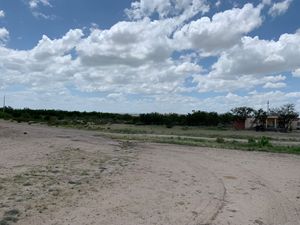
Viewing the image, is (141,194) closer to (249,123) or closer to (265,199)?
(265,199)

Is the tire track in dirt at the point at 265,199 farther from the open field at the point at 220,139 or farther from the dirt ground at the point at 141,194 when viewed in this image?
the open field at the point at 220,139

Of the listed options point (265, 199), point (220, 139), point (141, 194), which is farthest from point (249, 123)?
point (141, 194)

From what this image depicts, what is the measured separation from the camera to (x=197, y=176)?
1286 cm

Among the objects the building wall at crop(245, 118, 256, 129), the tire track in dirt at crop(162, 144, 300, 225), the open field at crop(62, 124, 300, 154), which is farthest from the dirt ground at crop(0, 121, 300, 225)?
the building wall at crop(245, 118, 256, 129)

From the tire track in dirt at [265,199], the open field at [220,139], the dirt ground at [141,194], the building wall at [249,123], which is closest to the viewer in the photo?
the dirt ground at [141,194]

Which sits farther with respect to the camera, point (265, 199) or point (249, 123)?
point (249, 123)

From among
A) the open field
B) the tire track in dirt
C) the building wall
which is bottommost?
the tire track in dirt

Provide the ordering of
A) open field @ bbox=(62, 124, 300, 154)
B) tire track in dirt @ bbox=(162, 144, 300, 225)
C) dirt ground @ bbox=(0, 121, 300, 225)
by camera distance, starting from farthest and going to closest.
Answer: open field @ bbox=(62, 124, 300, 154)
tire track in dirt @ bbox=(162, 144, 300, 225)
dirt ground @ bbox=(0, 121, 300, 225)

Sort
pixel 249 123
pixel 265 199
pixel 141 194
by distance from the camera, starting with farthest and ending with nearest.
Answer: pixel 249 123
pixel 265 199
pixel 141 194

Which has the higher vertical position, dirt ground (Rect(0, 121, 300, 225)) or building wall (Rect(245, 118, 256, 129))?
building wall (Rect(245, 118, 256, 129))

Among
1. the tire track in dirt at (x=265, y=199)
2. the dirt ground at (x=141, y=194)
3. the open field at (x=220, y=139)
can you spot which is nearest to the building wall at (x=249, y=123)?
the open field at (x=220, y=139)

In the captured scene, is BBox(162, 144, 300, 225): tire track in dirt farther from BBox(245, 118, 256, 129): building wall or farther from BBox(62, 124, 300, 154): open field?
BBox(245, 118, 256, 129): building wall

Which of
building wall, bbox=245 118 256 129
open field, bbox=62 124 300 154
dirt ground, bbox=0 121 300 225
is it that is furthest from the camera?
building wall, bbox=245 118 256 129

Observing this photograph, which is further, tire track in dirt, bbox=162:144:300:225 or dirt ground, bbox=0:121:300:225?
tire track in dirt, bbox=162:144:300:225
